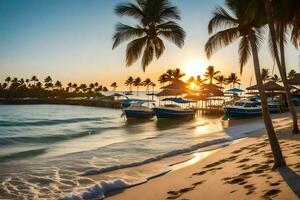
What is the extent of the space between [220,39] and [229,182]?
902 centimetres

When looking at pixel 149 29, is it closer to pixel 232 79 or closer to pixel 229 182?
pixel 229 182

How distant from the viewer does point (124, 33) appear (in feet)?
77.2

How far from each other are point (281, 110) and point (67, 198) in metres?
39.3

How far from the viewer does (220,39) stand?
52.6ft

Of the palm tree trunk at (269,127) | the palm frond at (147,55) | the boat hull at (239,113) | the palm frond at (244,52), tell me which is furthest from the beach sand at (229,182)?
the boat hull at (239,113)

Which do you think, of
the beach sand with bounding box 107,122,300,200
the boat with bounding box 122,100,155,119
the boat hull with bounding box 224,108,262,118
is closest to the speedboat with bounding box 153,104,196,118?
the boat with bounding box 122,100,155,119

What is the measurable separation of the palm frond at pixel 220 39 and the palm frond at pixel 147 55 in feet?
23.1

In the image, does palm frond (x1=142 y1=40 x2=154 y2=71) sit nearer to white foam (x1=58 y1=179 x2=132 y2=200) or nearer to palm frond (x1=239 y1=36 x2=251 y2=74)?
palm frond (x1=239 y1=36 x2=251 y2=74)

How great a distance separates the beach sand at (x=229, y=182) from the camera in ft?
23.3

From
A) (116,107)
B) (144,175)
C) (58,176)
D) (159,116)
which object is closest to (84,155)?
(58,176)

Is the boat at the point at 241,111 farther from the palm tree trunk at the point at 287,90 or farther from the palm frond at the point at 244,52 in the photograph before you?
the palm frond at the point at 244,52

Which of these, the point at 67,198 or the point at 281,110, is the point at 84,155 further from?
the point at 281,110

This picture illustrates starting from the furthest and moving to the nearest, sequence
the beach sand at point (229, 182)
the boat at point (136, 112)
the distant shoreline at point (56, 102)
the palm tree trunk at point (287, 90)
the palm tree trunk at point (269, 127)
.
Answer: the distant shoreline at point (56, 102) < the boat at point (136, 112) < the palm tree trunk at point (287, 90) < the palm tree trunk at point (269, 127) < the beach sand at point (229, 182)

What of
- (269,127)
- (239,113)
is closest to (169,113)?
(239,113)
